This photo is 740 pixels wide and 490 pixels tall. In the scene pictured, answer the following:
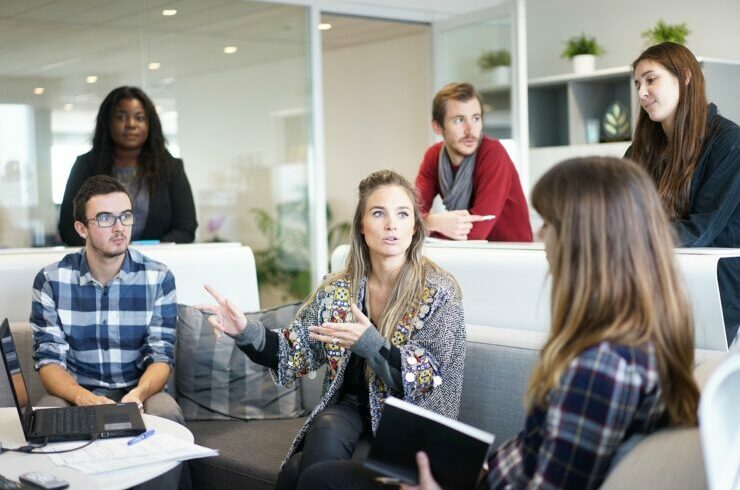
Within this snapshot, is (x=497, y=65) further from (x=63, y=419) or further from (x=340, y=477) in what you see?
(x=340, y=477)

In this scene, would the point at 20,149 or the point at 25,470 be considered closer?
the point at 25,470

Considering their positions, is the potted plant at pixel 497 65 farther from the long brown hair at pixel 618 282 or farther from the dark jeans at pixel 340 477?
the long brown hair at pixel 618 282

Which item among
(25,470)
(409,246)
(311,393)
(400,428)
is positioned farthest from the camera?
(311,393)

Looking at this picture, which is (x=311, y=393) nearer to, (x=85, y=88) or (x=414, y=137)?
(x=85, y=88)

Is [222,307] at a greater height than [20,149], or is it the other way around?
[20,149]

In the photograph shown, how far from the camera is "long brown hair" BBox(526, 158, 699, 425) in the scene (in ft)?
4.92

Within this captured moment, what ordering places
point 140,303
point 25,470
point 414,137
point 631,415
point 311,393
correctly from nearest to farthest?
point 631,415 → point 25,470 → point 140,303 → point 311,393 → point 414,137

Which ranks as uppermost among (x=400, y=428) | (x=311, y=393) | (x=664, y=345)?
(x=664, y=345)

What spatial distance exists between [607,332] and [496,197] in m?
2.15

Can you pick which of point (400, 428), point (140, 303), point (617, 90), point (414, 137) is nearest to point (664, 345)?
point (400, 428)

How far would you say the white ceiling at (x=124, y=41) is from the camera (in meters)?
5.21

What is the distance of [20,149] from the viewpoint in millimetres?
5238

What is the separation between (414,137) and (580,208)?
23.2 ft

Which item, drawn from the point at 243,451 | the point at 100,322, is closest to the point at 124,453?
the point at 243,451
